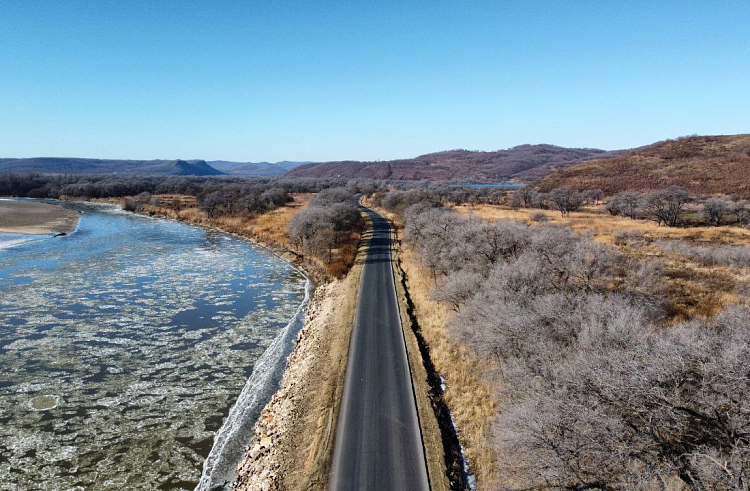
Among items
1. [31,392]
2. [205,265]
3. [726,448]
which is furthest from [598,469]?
[205,265]

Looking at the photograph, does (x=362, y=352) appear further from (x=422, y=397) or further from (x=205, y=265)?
(x=205, y=265)

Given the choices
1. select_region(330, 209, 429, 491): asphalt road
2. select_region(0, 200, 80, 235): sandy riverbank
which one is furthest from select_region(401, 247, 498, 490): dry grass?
select_region(0, 200, 80, 235): sandy riverbank

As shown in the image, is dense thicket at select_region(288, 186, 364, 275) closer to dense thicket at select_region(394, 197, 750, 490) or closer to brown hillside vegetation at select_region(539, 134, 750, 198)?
dense thicket at select_region(394, 197, 750, 490)

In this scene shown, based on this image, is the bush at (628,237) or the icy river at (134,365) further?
the bush at (628,237)

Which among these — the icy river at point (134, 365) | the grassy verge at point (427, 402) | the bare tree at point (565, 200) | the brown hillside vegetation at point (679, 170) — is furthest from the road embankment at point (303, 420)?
the brown hillside vegetation at point (679, 170)

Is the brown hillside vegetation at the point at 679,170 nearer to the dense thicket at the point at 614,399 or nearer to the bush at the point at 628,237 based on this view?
the bush at the point at 628,237
